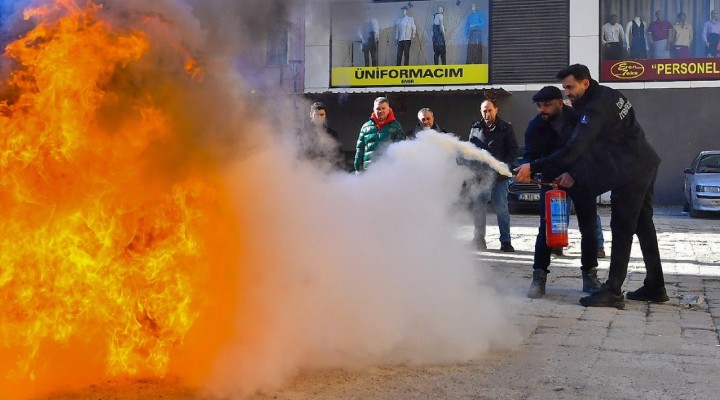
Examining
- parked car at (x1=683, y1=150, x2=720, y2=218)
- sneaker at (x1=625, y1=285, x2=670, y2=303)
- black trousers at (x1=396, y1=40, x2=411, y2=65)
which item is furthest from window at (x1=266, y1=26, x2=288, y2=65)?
black trousers at (x1=396, y1=40, x2=411, y2=65)

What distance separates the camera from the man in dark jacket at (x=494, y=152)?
30.7 ft

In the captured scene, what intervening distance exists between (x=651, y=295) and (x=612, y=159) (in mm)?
1329

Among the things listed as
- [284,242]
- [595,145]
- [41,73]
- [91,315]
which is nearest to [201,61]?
Answer: [41,73]

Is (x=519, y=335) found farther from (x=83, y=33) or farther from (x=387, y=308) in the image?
(x=83, y=33)

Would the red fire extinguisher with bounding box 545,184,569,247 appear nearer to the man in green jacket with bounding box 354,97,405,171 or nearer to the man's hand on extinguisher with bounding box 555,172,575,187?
the man's hand on extinguisher with bounding box 555,172,575,187

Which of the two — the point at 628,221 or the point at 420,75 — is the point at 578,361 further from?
the point at 420,75

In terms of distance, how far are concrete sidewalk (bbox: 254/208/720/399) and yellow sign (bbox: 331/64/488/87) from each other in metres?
17.1

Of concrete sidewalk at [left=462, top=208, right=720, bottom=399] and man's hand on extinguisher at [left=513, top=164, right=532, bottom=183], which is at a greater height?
man's hand on extinguisher at [left=513, top=164, right=532, bottom=183]

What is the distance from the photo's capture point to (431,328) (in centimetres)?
455

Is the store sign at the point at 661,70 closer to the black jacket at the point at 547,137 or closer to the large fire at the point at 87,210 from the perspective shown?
the black jacket at the point at 547,137

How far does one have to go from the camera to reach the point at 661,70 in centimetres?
2283

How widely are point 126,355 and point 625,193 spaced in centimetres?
415

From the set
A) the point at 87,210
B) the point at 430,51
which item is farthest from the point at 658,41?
the point at 87,210

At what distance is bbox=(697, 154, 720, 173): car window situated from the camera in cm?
1778
